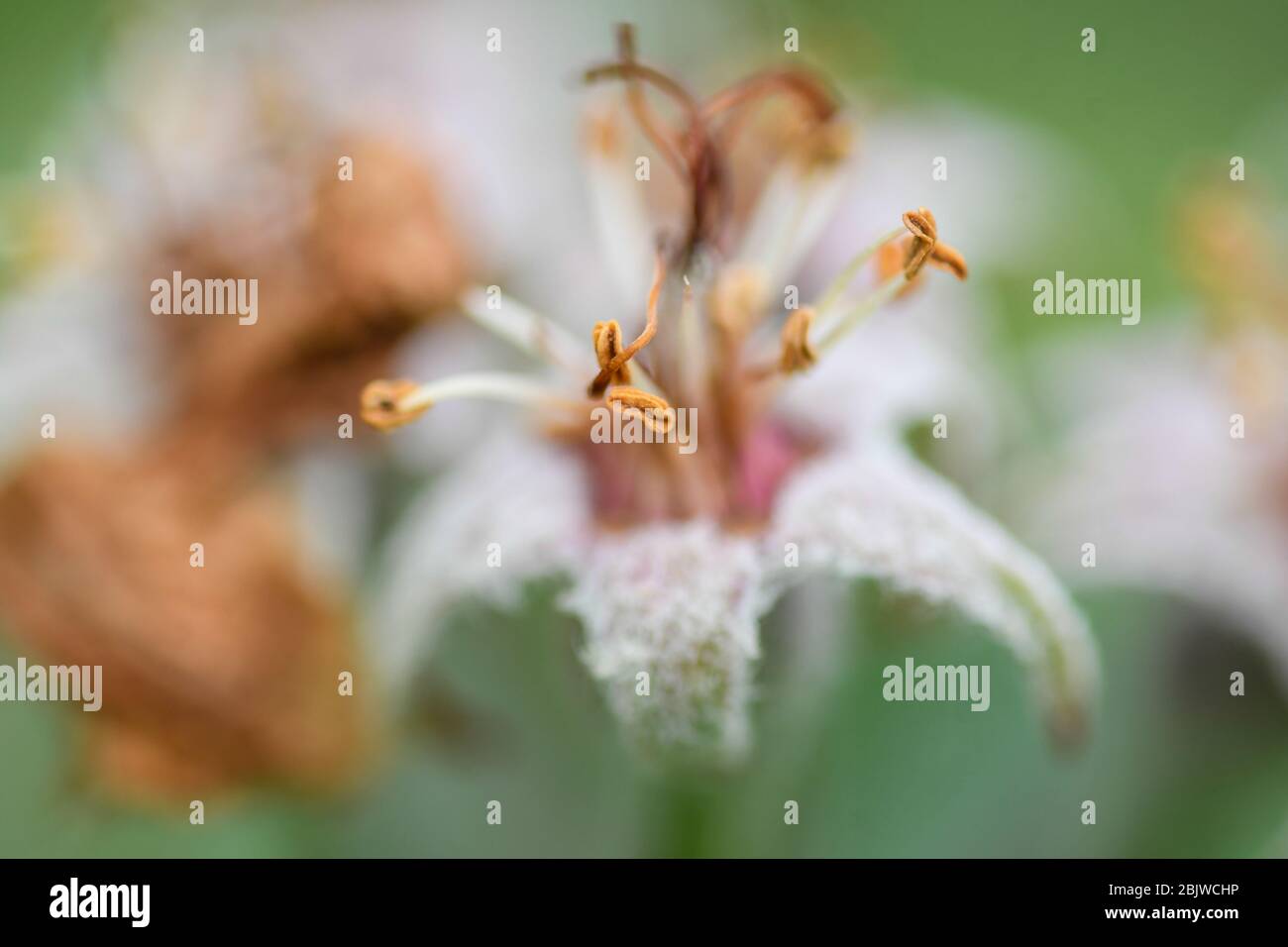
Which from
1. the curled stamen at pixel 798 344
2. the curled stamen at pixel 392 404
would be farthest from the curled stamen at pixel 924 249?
the curled stamen at pixel 392 404

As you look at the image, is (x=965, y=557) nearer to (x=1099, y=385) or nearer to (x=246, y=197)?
(x=1099, y=385)

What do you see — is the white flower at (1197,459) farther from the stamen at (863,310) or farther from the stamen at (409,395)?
the stamen at (409,395)

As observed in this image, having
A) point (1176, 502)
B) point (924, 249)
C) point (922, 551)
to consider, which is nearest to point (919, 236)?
point (924, 249)

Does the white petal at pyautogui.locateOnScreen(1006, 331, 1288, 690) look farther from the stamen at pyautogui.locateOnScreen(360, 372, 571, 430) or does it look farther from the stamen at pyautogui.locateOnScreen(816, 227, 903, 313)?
the stamen at pyautogui.locateOnScreen(360, 372, 571, 430)

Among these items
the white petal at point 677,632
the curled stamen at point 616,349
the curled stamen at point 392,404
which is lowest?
the white petal at point 677,632

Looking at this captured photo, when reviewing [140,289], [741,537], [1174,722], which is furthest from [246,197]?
[1174,722]

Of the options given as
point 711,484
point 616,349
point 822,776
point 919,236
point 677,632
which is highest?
point 919,236

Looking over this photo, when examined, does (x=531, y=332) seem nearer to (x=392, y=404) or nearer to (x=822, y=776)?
(x=392, y=404)
